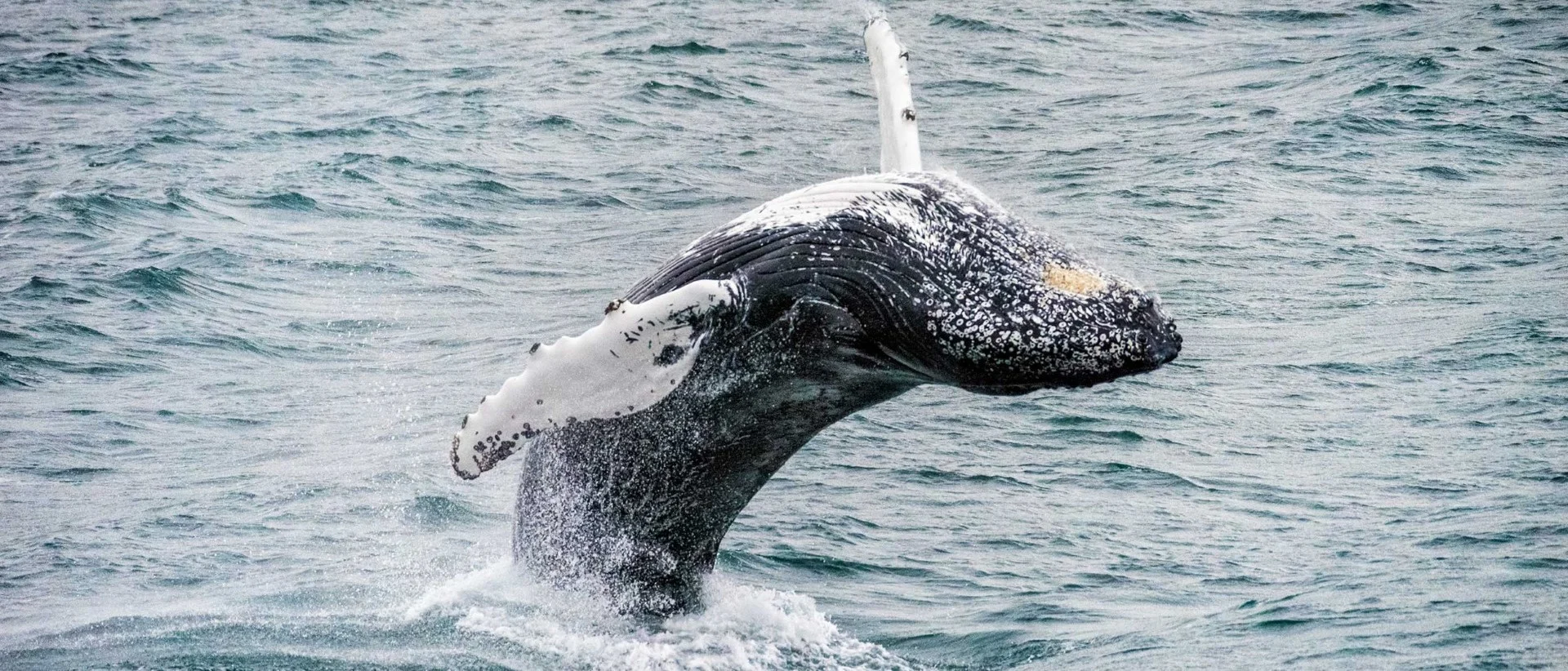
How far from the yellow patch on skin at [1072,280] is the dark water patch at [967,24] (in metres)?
28.0

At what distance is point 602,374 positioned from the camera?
7805 millimetres

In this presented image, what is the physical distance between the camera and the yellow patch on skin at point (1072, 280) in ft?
25.0

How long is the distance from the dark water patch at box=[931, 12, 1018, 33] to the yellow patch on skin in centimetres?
2804

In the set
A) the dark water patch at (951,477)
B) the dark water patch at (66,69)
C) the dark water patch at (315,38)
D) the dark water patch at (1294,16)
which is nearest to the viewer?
the dark water patch at (951,477)

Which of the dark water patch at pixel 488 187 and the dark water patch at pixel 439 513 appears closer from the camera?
the dark water patch at pixel 439 513

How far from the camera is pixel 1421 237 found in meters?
19.4

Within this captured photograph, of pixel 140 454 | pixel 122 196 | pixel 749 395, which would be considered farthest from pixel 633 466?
pixel 122 196

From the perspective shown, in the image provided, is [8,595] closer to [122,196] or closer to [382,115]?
[122,196]

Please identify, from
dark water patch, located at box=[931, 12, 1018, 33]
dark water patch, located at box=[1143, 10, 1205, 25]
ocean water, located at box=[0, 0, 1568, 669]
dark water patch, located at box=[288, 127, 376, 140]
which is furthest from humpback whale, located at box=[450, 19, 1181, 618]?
dark water patch, located at box=[1143, 10, 1205, 25]

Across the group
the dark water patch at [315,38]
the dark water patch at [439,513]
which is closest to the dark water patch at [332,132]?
the dark water patch at [315,38]

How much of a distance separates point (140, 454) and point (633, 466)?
6242 mm

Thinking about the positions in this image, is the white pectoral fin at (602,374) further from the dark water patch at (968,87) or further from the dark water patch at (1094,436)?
the dark water patch at (968,87)

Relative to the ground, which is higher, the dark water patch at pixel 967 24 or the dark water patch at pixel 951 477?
the dark water patch at pixel 967 24

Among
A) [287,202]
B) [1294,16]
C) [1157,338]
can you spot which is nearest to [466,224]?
[287,202]
